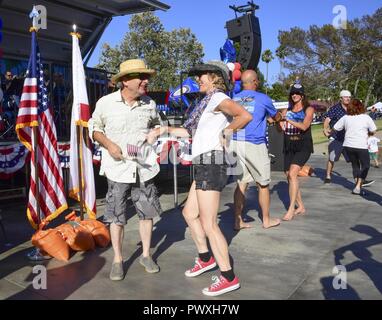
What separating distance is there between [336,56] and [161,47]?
81.7 ft

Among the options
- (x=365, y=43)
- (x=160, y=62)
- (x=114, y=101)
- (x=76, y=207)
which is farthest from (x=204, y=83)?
(x=365, y=43)

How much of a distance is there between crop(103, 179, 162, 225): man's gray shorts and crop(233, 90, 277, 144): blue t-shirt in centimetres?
164

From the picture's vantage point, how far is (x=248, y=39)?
967 cm

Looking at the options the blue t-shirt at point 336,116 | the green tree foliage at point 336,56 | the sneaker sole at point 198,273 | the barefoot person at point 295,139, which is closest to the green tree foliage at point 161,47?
the green tree foliage at point 336,56

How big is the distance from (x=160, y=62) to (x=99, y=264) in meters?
29.4

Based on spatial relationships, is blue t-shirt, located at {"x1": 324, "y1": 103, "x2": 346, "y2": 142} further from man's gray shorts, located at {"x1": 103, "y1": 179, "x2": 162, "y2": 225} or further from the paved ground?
man's gray shorts, located at {"x1": 103, "y1": 179, "x2": 162, "y2": 225}

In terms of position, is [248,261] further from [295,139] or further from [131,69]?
[295,139]

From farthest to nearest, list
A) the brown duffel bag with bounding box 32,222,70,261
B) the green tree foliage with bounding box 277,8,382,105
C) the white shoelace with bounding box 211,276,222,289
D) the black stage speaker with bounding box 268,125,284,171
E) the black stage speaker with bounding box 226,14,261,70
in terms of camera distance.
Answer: the green tree foliage with bounding box 277,8,382,105 < the black stage speaker with bounding box 268,125,284,171 < the black stage speaker with bounding box 226,14,261,70 < the brown duffel bag with bounding box 32,222,70,261 < the white shoelace with bounding box 211,276,222,289

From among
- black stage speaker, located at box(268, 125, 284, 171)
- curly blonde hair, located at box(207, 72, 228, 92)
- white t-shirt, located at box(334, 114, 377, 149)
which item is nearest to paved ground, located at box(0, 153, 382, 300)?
white t-shirt, located at box(334, 114, 377, 149)

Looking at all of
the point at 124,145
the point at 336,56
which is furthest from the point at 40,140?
the point at 336,56

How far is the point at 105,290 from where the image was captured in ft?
11.7

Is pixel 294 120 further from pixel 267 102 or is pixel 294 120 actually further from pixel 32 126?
pixel 32 126

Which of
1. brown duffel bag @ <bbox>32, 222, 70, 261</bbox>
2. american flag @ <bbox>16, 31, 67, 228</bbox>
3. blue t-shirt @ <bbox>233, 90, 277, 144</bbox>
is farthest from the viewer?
blue t-shirt @ <bbox>233, 90, 277, 144</bbox>

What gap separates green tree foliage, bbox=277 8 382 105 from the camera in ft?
150
